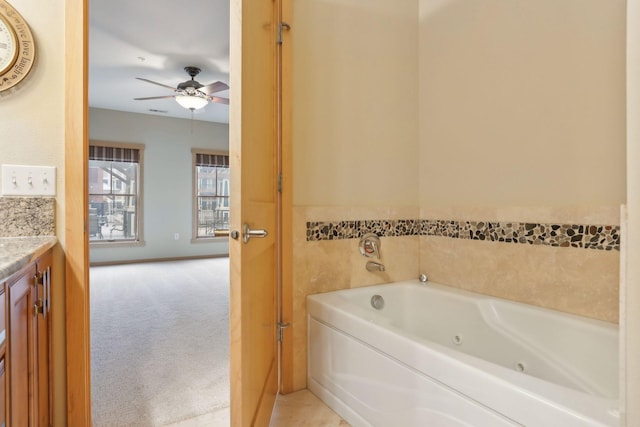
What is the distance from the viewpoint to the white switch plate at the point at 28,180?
1.26m

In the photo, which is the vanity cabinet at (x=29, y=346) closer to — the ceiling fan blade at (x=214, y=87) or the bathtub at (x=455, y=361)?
the bathtub at (x=455, y=361)

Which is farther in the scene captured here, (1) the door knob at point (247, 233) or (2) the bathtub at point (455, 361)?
(1) the door knob at point (247, 233)

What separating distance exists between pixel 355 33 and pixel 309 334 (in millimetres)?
1856

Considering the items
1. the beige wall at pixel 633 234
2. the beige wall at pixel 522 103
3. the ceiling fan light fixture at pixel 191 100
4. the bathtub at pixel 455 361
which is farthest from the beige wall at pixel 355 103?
the ceiling fan light fixture at pixel 191 100

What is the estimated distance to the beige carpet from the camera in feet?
5.90

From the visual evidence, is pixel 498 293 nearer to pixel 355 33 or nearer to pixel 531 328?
pixel 531 328

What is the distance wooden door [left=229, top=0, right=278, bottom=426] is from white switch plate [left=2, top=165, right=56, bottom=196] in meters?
0.72

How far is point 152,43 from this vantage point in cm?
374

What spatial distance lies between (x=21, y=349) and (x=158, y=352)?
5.44 ft

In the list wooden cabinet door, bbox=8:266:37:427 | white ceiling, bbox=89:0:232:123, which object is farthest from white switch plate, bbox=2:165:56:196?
white ceiling, bbox=89:0:232:123

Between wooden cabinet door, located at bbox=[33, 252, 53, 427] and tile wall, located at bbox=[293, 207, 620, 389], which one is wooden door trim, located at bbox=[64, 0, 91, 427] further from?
tile wall, located at bbox=[293, 207, 620, 389]

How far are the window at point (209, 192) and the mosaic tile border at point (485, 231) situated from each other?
A: 514cm

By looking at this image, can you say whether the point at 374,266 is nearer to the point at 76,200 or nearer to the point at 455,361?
the point at 455,361

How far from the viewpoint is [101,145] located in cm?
608
